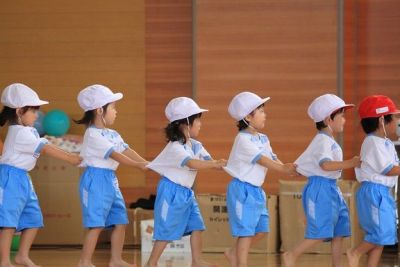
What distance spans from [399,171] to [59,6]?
5.03 m

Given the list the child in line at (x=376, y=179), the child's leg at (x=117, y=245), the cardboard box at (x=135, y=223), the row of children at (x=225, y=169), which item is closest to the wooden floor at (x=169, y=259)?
the cardboard box at (x=135, y=223)

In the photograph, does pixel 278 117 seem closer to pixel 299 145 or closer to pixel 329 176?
pixel 299 145

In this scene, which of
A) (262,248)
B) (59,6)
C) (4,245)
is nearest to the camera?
(4,245)

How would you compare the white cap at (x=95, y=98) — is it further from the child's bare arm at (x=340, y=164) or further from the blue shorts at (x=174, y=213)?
the child's bare arm at (x=340, y=164)

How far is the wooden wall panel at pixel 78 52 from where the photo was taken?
11.0 meters

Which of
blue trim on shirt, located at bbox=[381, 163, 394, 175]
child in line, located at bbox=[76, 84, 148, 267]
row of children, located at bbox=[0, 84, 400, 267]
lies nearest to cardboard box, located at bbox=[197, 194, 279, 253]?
row of children, located at bbox=[0, 84, 400, 267]

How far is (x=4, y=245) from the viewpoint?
304 inches

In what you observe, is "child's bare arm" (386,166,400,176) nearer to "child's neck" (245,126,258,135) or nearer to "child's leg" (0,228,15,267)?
"child's neck" (245,126,258,135)

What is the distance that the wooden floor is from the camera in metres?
8.79

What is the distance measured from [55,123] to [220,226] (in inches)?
78.1

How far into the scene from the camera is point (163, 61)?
10.9 meters

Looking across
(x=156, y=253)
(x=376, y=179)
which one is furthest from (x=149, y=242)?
(x=376, y=179)

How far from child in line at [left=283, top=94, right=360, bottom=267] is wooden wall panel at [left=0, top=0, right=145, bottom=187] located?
144 inches

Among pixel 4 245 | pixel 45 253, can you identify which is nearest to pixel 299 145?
pixel 45 253
